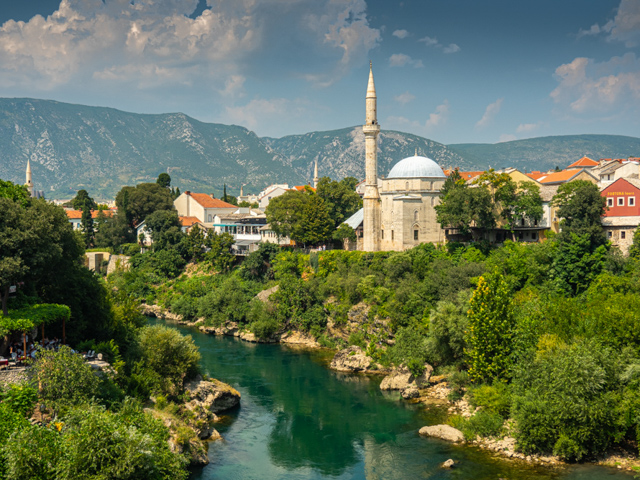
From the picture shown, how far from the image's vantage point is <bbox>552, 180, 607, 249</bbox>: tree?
1423 inches

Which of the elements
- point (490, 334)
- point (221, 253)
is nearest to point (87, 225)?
point (221, 253)

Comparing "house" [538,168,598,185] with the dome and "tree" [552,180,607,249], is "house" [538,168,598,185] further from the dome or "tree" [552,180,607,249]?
"tree" [552,180,607,249]

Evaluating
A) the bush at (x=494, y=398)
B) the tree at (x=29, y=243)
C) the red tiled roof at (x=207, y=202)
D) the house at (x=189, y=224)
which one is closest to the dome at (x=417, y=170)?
the bush at (x=494, y=398)

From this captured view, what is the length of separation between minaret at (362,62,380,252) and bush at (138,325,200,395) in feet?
68.8

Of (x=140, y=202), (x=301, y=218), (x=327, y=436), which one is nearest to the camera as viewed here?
(x=327, y=436)

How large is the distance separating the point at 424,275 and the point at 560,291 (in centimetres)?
926

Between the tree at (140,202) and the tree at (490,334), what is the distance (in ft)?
162

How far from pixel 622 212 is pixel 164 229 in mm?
43362

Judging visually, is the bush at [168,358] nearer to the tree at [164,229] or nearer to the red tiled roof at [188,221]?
the tree at [164,229]

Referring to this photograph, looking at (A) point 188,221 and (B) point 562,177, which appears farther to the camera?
(A) point 188,221

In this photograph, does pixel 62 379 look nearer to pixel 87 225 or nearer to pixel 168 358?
pixel 168 358

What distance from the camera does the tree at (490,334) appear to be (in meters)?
28.4

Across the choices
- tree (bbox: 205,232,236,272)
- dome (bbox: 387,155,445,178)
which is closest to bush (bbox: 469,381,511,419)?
dome (bbox: 387,155,445,178)

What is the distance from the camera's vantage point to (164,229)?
64188mm
